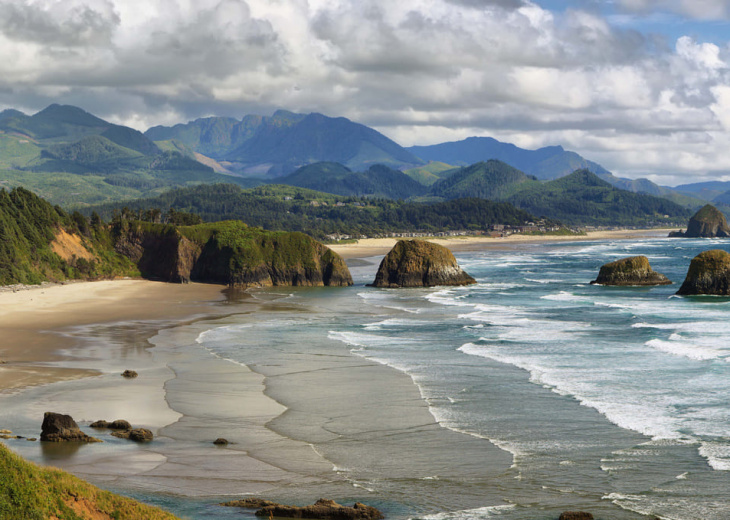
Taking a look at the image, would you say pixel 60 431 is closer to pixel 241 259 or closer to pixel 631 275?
pixel 241 259

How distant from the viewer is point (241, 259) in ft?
304

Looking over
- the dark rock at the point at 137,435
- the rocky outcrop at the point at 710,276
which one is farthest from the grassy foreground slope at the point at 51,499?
the rocky outcrop at the point at 710,276

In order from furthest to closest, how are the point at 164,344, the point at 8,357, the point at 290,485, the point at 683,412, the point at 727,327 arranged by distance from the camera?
the point at 727,327 → the point at 164,344 → the point at 8,357 → the point at 683,412 → the point at 290,485

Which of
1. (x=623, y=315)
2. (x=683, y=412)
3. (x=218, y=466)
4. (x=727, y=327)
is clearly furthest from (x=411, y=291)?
(x=218, y=466)

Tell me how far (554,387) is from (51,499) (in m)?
24.7

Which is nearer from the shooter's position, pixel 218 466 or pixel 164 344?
pixel 218 466

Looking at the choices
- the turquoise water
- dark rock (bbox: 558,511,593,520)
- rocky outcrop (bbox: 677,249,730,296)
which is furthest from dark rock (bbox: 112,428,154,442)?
rocky outcrop (bbox: 677,249,730,296)

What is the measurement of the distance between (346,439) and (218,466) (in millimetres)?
5222

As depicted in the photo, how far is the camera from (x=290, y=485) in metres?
21.4

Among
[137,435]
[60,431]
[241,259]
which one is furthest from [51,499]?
[241,259]

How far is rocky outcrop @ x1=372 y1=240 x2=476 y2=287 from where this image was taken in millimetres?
88688

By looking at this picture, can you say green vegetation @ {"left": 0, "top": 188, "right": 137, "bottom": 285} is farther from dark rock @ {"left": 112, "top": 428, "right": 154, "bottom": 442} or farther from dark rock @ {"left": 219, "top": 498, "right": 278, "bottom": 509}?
dark rock @ {"left": 219, "top": 498, "right": 278, "bottom": 509}

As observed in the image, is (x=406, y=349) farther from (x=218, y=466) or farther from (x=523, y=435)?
(x=218, y=466)

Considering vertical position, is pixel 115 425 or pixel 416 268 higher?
pixel 416 268
